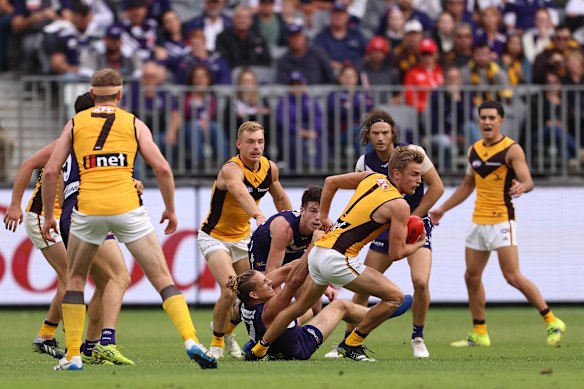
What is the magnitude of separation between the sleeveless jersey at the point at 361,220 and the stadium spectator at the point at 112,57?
10.4 metres

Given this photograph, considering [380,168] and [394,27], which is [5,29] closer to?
[394,27]

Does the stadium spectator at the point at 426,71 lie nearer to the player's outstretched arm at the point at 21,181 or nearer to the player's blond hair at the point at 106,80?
the player's outstretched arm at the point at 21,181

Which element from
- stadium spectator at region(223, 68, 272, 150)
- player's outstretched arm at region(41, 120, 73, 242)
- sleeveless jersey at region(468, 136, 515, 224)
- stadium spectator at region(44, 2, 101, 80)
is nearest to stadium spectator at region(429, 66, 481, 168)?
stadium spectator at region(223, 68, 272, 150)

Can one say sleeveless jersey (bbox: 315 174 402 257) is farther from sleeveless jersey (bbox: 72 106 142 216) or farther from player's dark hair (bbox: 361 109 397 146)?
sleeveless jersey (bbox: 72 106 142 216)

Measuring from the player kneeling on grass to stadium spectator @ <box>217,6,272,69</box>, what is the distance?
33.1 ft

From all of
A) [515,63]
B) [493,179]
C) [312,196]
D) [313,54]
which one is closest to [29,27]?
[313,54]

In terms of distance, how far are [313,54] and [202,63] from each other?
6.69 ft

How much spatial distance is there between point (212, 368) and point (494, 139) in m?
5.78

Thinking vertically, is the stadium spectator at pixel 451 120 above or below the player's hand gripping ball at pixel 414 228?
above

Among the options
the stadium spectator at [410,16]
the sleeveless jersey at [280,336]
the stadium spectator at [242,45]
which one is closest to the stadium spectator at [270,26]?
the stadium spectator at [242,45]

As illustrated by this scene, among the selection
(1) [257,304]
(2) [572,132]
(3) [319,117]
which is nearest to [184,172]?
(3) [319,117]

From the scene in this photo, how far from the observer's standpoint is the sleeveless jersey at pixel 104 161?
1001 cm

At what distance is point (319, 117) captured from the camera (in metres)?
20.2

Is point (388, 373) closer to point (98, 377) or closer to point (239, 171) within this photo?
point (98, 377)
